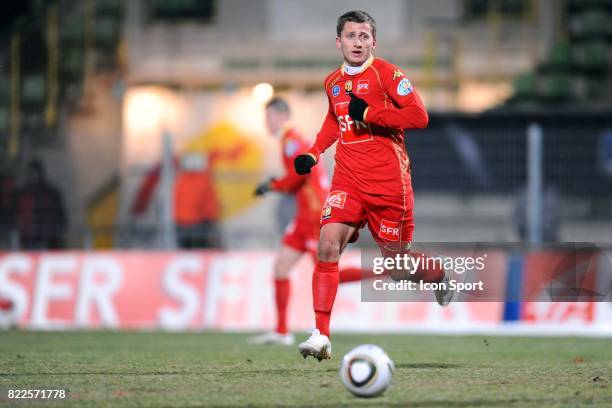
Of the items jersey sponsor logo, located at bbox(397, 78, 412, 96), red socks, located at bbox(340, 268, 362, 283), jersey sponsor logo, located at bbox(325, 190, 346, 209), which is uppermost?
jersey sponsor logo, located at bbox(397, 78, 412, 96)

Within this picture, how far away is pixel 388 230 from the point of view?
8.28m

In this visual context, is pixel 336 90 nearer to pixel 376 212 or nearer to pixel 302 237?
pixel 376 212

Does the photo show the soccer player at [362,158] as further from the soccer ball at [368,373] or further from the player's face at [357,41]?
the soccer ball at [368,373]

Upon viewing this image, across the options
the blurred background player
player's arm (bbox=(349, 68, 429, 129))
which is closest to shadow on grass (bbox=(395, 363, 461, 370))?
player's arm (bbox=(349, 68, 429, 129))

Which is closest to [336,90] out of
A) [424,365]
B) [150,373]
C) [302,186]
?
[424,365]

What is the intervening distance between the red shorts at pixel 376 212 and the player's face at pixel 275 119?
3900 millimetres

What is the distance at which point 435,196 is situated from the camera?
62.7ft

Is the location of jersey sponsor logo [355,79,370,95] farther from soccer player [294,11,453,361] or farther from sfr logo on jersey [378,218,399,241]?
sfr logo on jersey [378,218,399,241]

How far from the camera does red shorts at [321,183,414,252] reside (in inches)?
319

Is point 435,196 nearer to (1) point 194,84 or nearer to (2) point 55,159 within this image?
(1) point 194,84

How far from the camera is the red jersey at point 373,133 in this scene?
317 inches

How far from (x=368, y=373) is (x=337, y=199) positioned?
1.87m

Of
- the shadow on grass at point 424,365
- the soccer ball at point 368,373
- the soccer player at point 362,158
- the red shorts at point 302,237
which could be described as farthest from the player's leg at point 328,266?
the red shorts at point 302,237

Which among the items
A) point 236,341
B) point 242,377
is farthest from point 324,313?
point 236,341
